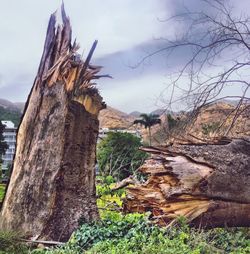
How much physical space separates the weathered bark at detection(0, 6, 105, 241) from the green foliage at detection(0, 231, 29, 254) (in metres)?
0.69

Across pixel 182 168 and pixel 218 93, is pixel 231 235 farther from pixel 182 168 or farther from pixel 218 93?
pixel 218 93

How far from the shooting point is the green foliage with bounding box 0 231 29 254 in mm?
7082

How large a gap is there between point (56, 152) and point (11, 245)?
183 cm

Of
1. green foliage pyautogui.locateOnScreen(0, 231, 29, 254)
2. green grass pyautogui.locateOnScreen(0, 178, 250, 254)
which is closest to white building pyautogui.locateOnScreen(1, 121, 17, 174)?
green foliage pyautogui.locateOnScreen(0, 231, 29, 254)

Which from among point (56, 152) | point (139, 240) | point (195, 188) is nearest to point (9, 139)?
point (56, 152)

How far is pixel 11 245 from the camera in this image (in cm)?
717

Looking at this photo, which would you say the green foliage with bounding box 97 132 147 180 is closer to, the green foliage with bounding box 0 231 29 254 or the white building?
the white building

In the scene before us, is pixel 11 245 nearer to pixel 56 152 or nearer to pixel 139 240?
pixel 56 152

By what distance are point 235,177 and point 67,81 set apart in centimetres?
330

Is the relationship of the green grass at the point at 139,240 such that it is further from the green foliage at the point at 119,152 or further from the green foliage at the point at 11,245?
the green foliage at the point at 119,152

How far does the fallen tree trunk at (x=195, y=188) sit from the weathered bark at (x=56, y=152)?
3.23ft

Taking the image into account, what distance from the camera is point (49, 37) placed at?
9.42 metres

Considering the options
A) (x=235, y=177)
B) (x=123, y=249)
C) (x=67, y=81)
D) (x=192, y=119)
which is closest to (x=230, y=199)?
(x=235, y=177)

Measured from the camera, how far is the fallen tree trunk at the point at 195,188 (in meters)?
7.92
